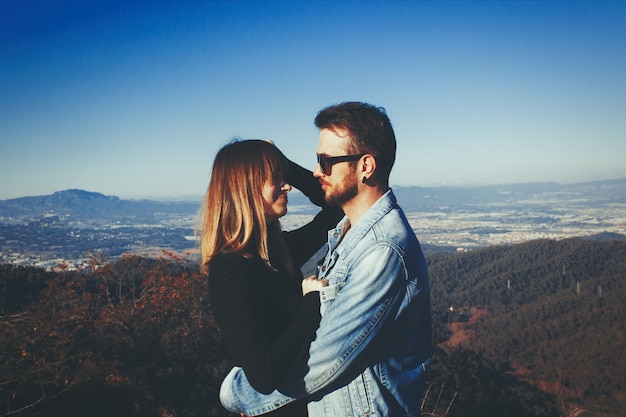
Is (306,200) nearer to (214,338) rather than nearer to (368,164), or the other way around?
(214,338)

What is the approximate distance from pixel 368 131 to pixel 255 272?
84 cm

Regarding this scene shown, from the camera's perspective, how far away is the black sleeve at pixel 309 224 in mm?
2627

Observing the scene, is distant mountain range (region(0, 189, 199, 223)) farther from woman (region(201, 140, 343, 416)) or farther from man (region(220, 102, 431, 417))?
man (region(220, 102, 431, 417))

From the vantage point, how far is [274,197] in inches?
80.1

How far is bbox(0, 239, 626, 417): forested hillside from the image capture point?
7.52 meters

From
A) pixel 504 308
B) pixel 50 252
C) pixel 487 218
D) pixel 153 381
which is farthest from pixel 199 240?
pixel 487 218

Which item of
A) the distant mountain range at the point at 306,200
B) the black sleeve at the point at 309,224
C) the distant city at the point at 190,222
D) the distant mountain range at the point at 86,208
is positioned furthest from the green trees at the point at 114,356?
the distant mountain range at the point at 86,208

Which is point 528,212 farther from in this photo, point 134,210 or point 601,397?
point 601,397

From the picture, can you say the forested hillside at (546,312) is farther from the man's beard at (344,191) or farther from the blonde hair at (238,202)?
the blonde hair at (238,202)

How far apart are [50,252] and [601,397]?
138 feet

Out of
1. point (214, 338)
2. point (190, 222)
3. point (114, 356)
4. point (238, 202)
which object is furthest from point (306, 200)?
point (238, 202)

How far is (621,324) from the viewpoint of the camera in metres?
30.0

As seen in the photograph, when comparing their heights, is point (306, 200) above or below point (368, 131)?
below

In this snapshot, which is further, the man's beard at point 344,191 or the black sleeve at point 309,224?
the black sleeve at point 309,224
